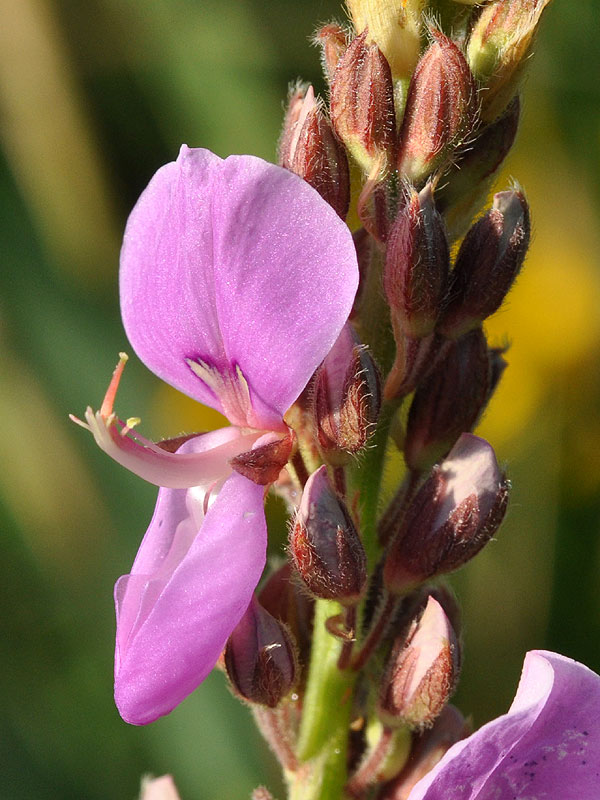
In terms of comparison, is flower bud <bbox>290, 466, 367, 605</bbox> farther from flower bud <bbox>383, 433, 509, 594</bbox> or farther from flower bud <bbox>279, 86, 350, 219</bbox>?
flower bud <bbox>279, 86, 350, 219</bbox>

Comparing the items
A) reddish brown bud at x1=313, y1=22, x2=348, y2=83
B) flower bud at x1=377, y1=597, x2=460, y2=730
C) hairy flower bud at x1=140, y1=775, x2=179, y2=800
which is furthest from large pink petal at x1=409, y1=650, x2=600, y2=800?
reddish brown bud at x1=313, y1=22, x2=348, y2=83

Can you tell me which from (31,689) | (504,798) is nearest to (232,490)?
(504,798)

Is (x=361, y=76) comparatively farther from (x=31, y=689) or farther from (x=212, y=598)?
(x=31, y=689)

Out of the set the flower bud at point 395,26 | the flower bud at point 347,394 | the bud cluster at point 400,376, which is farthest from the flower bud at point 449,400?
the flower bud at point 395,26

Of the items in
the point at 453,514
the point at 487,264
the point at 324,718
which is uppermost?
the point at 487,264

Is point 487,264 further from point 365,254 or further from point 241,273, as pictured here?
point 241,273

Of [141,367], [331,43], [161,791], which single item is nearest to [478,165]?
[331,43]

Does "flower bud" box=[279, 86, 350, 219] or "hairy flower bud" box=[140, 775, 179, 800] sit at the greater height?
"flower bud" box=[279, 86, 350, 219]
